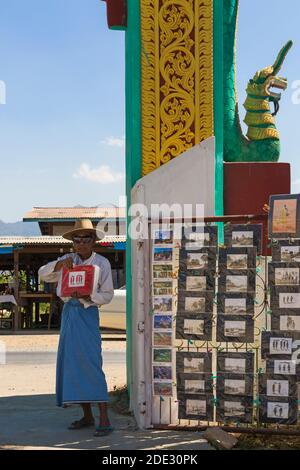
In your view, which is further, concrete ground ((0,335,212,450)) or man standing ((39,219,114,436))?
man standing ((39,219,114,436))

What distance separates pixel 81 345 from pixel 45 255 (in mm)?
16304

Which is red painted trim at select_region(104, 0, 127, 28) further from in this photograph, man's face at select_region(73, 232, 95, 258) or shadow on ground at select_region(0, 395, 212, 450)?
shadow on ground at select_region(0, 395, 212, 450)

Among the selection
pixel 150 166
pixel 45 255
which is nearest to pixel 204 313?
pixel 150 166

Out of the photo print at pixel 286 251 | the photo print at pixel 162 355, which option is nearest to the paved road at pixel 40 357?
the photo print at pixel 162 355

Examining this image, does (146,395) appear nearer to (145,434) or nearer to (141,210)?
(145,434)

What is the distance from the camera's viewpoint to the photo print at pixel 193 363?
16.4 feet

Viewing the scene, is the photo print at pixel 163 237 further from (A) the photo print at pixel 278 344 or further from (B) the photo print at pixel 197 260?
(A) the photo print at pixel 278 344

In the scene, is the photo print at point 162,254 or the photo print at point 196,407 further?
the photo print at point 162,254

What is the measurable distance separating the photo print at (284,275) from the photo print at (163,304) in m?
0.85

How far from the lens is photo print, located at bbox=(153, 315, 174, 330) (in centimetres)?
513

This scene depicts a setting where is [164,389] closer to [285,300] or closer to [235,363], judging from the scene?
[235,363]

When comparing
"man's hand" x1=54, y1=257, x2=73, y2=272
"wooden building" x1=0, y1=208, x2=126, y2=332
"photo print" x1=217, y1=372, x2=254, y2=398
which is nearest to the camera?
"photo print" x1=217, y1=372, x2=254, y2=398

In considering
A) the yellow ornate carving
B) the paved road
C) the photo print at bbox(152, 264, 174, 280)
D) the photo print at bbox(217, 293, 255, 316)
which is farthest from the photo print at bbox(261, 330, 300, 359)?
the paved road

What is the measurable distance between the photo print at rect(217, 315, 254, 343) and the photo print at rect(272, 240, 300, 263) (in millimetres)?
531
